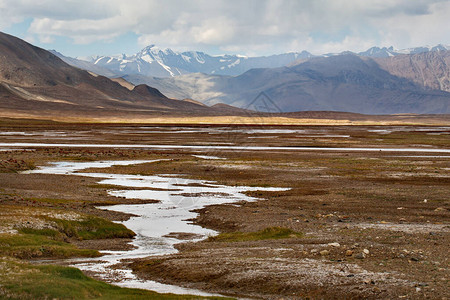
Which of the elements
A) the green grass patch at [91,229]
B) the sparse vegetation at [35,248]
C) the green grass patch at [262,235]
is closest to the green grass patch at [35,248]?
the sparse vegetation at [35,248]

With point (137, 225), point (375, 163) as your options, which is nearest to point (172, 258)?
point (137, 225)

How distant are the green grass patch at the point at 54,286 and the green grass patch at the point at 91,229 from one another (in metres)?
9.31

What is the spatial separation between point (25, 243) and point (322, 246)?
11.7 m

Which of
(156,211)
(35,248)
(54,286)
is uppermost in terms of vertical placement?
(54,286)

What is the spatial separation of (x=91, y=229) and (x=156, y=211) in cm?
717

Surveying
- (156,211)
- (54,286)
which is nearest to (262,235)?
(156,211)

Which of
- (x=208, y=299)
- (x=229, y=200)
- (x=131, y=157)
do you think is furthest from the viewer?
(x=131, y=157)

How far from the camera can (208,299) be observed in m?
16.8

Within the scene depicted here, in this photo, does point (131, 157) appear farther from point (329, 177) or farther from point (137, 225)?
point (137, 225)

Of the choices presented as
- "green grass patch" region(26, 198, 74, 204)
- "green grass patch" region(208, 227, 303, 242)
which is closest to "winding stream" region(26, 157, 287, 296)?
"green grass patch" region(208, 227, 303, 242)

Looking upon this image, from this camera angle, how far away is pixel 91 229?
28953 mm

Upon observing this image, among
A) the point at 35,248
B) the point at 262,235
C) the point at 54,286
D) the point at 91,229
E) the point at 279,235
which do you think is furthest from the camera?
the point at 91,229

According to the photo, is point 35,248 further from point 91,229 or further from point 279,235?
point 279,235

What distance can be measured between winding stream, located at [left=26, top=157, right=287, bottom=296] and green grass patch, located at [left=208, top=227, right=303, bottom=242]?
138cm
